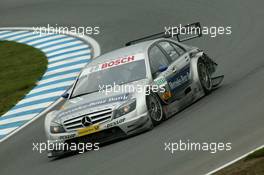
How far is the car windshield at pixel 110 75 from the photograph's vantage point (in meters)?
13.9

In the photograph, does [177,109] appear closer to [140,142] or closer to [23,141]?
[140,142]

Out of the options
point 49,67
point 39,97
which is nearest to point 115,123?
point 39,97

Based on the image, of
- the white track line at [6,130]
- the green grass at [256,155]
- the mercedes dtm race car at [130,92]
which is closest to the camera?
the green grass at [256,155]

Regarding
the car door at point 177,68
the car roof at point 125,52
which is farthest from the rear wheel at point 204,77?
the car roof at point 125,52

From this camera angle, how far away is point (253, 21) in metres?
21.8

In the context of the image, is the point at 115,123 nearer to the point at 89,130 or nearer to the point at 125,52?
the point at 89,130

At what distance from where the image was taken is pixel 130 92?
13.2m

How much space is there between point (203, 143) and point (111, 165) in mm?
1296

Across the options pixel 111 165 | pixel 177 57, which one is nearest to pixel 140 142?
pixel 111 165

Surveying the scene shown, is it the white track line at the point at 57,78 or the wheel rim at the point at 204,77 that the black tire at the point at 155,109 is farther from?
the white track line at the point at 57,78

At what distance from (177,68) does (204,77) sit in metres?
0.90

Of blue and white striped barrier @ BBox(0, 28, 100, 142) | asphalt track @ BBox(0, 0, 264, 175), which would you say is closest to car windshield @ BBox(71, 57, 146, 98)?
asphalt track @ BBox(0, 0, 264, 175)

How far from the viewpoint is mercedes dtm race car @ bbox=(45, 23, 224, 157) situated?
12914mm

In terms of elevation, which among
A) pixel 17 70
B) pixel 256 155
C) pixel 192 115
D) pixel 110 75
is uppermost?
pixel 110 75
